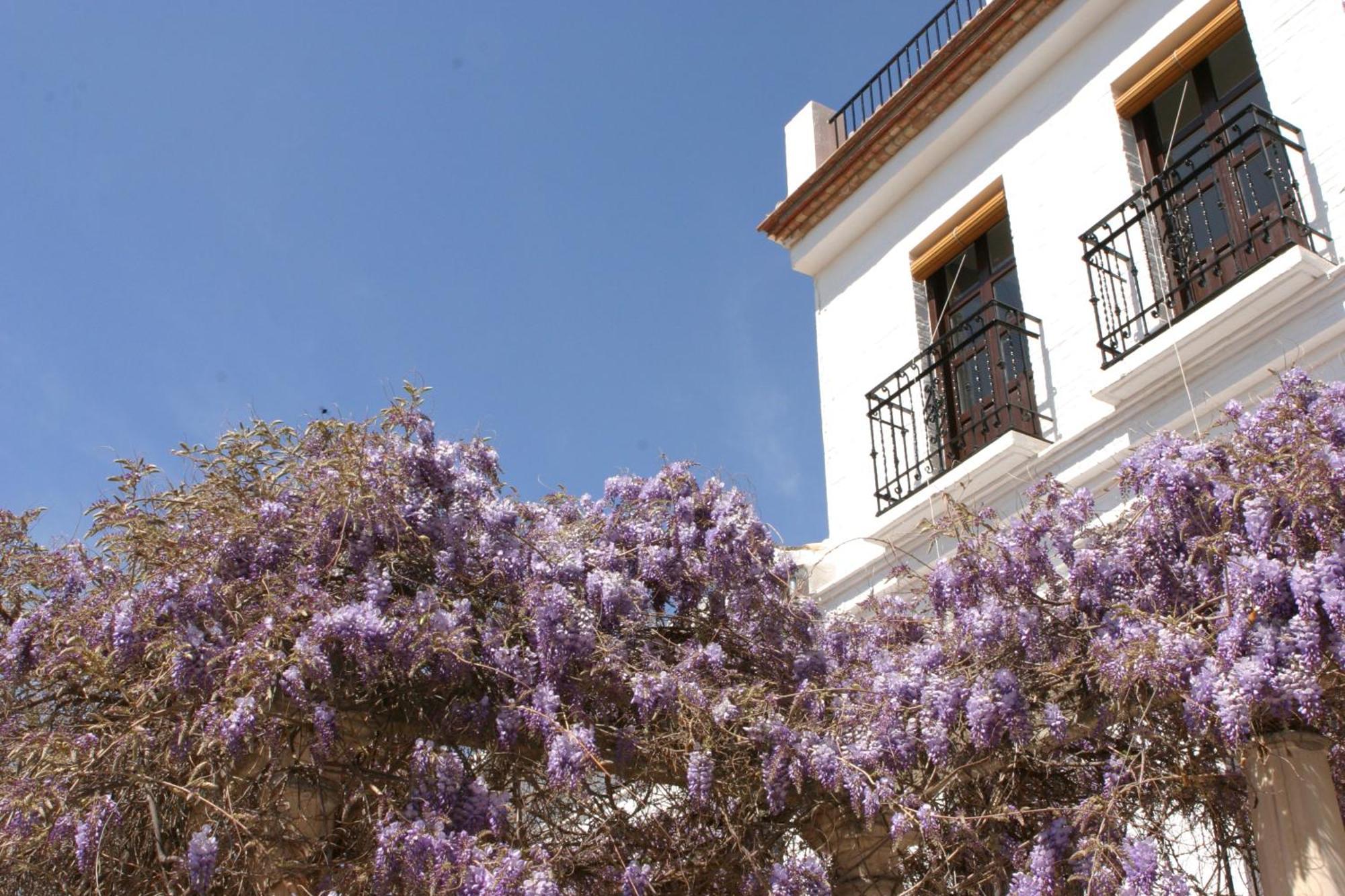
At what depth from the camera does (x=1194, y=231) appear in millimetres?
6328

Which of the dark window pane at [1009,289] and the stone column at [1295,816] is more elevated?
the dark window pane at [1009,289]

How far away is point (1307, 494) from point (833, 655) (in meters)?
1.96

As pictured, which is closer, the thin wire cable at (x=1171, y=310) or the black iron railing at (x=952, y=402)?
the thin wire cable at (x=1171, y=310)

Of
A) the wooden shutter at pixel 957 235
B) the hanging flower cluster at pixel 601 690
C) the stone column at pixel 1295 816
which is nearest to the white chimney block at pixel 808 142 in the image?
the wooden shutter at pixel 957 235

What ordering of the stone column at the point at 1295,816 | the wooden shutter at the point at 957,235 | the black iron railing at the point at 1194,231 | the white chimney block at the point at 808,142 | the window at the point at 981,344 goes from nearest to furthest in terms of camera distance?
the stone column at the point at 1295,816 → the black iron railing at the point at 1194,231 → the window at the point at 981,344 → the wooden shutter at the point at 957,235 → the white chimney block at the point at 808,142

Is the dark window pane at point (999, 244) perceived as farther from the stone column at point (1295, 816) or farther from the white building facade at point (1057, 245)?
the stone column at point (1295, 816)

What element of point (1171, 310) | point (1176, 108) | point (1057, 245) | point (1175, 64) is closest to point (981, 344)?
point (1057, 245)

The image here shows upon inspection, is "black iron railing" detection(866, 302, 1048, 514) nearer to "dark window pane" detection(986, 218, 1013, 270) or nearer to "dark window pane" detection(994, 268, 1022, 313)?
"dark window pane" detection(994, 268, 1022, 313)

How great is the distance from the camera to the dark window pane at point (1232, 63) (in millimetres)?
6629

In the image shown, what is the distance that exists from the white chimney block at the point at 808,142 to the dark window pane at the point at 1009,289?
1859 millimetres

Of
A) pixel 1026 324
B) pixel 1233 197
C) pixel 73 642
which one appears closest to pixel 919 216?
pixel 1026 324

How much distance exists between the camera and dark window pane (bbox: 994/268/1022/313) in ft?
24.8

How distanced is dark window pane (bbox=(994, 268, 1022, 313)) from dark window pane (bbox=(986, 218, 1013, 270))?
0.15 metres

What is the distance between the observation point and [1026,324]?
708 centimetres
